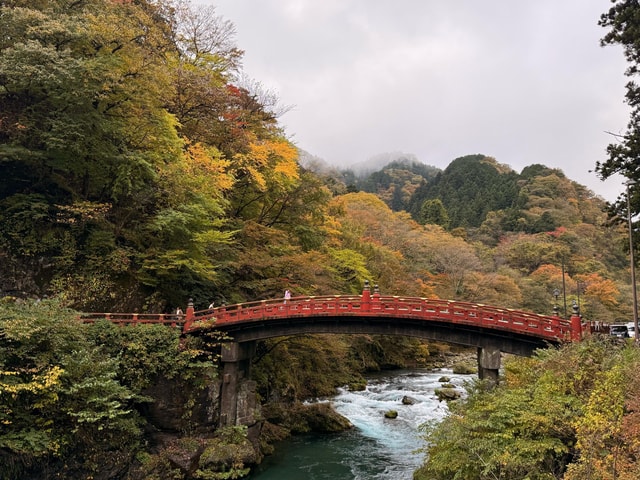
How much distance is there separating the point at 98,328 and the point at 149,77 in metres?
11.4

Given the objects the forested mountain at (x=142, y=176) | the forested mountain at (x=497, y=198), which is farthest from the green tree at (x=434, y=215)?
the forested mountain at (x=142, y=176)

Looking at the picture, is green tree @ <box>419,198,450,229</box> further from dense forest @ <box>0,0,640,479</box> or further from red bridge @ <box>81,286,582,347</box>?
red bridge @ <box>81,286,582,347</box>

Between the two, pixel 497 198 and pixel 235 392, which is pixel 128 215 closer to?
pixel 235 392

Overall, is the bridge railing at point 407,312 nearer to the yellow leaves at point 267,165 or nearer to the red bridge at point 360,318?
the red bridge at point 360,318

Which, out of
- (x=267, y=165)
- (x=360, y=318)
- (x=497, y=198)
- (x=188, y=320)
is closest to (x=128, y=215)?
(x=188, y=320)

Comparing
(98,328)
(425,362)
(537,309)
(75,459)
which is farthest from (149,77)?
(537,309)

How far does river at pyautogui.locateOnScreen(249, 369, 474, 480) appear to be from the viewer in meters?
17.1

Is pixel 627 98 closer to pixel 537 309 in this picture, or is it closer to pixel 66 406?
pixel 66 406

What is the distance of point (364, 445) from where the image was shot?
801 inches

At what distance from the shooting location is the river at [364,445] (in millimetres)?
17141

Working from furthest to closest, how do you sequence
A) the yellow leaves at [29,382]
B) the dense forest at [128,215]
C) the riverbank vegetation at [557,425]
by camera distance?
1. the dense forest at [128,215]
2. the yellow leaves at [29,382]
3. the riverbank vegetation at [557,425]

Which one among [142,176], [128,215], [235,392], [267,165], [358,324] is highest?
[267,165]

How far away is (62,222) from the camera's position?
60.7 ft

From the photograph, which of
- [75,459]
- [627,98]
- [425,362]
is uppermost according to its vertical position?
[627,98]
